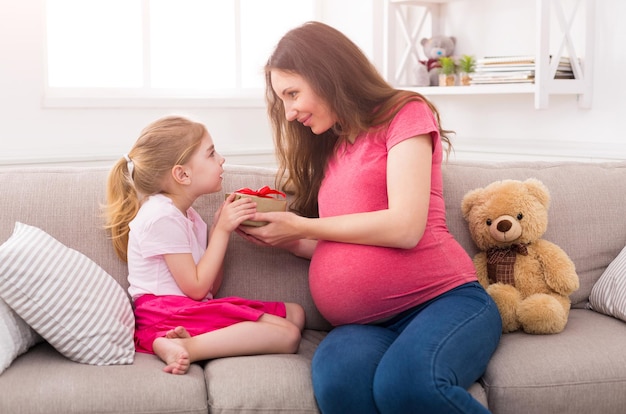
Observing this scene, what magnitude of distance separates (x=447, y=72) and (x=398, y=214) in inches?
77.9

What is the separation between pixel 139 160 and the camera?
2.17 meters

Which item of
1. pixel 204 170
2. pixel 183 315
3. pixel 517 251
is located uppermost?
pixel 204 170

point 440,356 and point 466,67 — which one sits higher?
point 466,67

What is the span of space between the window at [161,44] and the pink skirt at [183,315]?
2.01 m

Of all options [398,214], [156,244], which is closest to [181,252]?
[156,244]

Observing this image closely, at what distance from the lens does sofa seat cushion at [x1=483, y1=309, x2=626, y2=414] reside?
73.7 inches

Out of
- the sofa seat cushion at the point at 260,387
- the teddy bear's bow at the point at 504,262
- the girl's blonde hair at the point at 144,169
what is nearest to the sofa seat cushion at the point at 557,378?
the teddy bear's bow at the point at 504,262

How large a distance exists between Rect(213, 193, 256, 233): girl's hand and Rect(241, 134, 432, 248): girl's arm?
0.51 ft

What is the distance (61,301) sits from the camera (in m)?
1.91

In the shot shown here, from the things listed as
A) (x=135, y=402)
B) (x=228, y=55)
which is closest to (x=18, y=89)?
(x=228, y=55)

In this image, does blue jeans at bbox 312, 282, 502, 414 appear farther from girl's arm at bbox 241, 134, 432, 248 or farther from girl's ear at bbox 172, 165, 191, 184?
girl's ear at bbox 172, 165, 191, 184

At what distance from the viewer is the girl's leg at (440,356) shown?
1.69 metres

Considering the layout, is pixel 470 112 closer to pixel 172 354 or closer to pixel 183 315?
pixel 183 315

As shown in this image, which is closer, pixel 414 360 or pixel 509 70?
pixel 414 360
